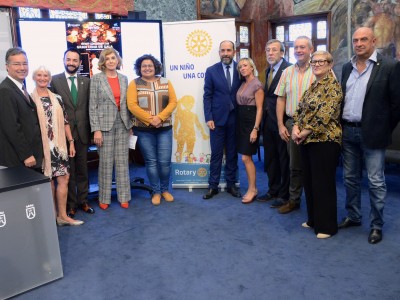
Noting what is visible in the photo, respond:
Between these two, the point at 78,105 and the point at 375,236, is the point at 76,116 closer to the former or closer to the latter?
the point at 78,105

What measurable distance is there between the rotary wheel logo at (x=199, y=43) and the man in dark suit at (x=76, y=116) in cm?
120

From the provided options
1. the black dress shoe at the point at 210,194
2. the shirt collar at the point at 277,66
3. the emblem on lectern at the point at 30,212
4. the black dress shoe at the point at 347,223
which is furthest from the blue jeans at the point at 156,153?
the black dress shoe at the point at 347,223

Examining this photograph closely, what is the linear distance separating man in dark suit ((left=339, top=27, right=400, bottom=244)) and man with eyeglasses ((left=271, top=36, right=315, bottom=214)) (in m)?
0.41

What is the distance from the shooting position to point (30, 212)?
7.75 ft

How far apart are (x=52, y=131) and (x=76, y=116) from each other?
1.52ft

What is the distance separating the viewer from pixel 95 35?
15.6ft

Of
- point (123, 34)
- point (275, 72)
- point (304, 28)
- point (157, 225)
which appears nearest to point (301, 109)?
point (275, 72)

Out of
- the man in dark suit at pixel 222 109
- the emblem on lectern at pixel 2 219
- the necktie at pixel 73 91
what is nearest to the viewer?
the emblem on lectern at pixel 2 219

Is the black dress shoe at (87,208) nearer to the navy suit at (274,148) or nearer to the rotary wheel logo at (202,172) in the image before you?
the rotary wheel logo at (202,172)

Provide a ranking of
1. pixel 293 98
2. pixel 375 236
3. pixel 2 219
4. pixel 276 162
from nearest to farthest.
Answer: pixel 2 219 → pixel 375 236 → pixel 293 98 → pixel 276 162

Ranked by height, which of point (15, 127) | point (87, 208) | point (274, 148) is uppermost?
point (15, 127)

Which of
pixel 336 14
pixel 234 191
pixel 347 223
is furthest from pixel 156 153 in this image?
pixel 336 14

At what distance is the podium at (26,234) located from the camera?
227cm

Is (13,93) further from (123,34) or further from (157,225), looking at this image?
(123,34)
